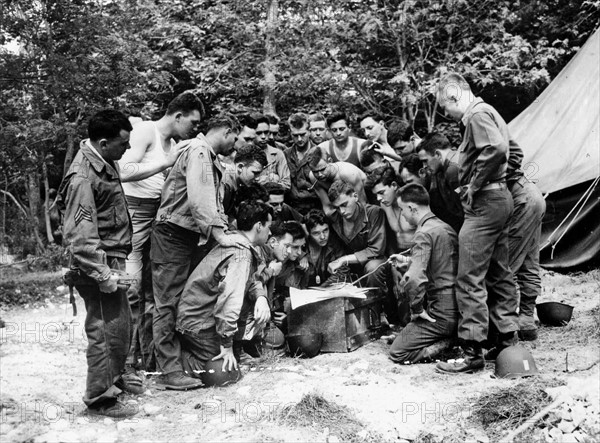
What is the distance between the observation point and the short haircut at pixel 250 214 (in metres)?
4.99

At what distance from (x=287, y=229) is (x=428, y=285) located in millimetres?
1379

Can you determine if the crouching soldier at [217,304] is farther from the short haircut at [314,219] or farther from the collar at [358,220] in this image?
the collar at [358,220]

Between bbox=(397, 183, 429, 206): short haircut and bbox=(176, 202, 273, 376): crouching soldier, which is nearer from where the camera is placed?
bbox=(176, 202, 273, 376): crouching soldier

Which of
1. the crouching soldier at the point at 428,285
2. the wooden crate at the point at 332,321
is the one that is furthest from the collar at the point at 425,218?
the wooden crate at the point at 332,321

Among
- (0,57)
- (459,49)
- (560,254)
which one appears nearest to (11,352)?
(0,57)

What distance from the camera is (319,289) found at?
5703 mm

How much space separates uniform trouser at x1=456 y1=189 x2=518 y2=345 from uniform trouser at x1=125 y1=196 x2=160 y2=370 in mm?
2453

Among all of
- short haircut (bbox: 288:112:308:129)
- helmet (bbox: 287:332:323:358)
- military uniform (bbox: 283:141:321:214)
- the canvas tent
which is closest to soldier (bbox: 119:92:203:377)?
helmet (bbox: 287:332:323:358)

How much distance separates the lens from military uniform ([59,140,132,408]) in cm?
382

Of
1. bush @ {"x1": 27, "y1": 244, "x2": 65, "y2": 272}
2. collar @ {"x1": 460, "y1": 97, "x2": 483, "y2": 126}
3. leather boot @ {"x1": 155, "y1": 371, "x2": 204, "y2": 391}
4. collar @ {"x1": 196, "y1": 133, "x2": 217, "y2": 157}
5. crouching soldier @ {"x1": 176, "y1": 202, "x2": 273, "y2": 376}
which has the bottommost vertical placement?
bush @ {"x1": 27, "y1": 244, "x2": 65, "y2": 272}

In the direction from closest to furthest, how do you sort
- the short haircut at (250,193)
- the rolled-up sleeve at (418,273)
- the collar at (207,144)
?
the collar at (207,144), the rolled-up sleeve at (418,273), the short haircut at (250,193)

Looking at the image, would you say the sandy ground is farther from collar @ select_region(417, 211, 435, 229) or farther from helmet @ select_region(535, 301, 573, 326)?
collar @ select_region(417, 211, 435, 229)

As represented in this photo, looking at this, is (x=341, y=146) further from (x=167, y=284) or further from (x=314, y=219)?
(x=167, y=284)

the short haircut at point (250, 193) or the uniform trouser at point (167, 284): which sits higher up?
the short haircut at point (250, 193)
